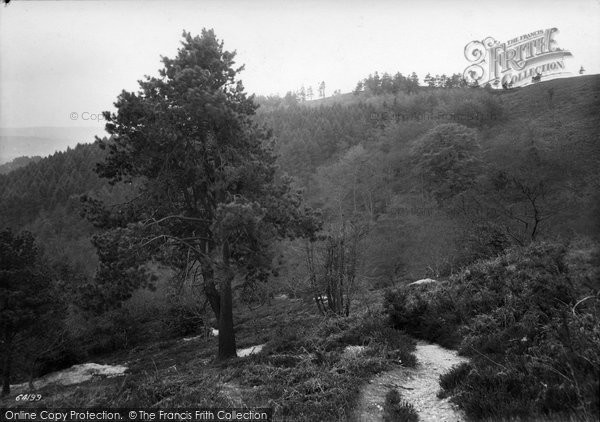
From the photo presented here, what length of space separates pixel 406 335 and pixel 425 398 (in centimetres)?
409

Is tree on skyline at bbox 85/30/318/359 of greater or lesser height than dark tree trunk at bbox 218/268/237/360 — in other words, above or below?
above

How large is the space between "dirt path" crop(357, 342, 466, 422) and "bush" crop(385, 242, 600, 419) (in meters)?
0.27

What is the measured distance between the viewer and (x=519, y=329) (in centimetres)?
709

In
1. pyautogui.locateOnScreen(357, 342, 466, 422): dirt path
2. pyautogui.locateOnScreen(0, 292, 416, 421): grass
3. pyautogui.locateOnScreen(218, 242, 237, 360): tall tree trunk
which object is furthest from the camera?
pyautogui.locateOnScreen(218, 242, 237, 360): tall tree trunk

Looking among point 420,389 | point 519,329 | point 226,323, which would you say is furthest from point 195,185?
point 519,329

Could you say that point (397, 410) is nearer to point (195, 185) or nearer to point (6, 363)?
point (195, 185)

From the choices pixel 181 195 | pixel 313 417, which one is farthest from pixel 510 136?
pixel 313 417

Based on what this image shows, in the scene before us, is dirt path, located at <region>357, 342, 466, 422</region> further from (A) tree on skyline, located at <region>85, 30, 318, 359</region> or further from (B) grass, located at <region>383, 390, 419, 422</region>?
(A) tree on skyline, located at <region>85, 30, 318, 359</region>

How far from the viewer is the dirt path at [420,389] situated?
5.19 meters

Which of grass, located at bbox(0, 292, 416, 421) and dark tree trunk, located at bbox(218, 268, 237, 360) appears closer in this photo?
grass, located at bbox(0, 292, 416, 421)

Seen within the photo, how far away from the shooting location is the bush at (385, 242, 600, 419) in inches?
163

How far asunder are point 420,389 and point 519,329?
8.34 ft

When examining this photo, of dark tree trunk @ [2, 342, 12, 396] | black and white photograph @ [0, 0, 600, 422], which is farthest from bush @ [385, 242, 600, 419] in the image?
dark tree trunk @ [2, 342, 12, 396]

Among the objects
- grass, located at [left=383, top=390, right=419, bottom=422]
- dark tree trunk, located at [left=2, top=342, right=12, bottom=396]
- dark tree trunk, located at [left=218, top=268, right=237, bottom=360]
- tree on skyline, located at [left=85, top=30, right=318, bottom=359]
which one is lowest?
dark tree trunk, located at [left=2, top=342, right=12, bottom=396]
